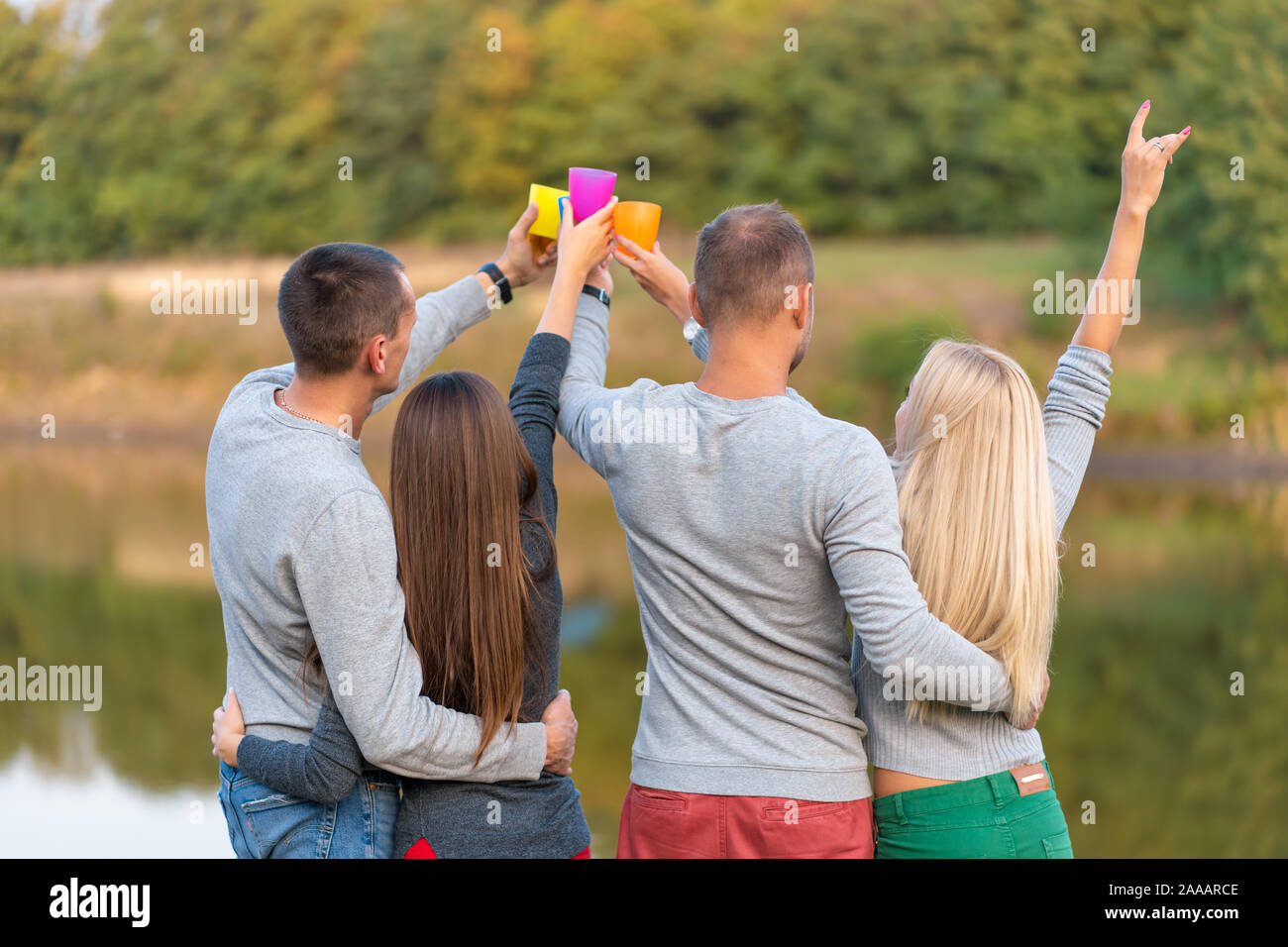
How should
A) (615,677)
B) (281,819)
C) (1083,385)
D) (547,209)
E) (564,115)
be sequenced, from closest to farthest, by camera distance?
(281,819) → (1083,385) → (547,209) → (615,677) → (564,115)

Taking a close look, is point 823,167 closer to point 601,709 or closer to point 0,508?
point 0,508

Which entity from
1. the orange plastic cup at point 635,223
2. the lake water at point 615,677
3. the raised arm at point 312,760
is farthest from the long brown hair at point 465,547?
the lake water at point 615,677

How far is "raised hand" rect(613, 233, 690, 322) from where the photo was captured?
6.23 ft

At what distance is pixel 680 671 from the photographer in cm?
159

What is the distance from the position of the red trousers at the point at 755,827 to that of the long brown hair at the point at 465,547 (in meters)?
0.25

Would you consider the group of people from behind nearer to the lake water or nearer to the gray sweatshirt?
the gray sweatshirt

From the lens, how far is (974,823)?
61.3 inches

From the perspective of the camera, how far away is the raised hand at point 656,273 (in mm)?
1897

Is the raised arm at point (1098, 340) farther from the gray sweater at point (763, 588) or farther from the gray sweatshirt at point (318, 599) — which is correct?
the gray sweatshirt at point (318, 599)

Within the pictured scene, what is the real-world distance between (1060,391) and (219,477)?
44.7 inches

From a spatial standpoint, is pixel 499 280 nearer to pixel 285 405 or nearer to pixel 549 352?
pixel 549 352

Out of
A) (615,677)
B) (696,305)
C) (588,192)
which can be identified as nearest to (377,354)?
(696,305)

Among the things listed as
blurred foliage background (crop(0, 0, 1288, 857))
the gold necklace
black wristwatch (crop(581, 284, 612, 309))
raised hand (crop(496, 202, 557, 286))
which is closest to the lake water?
blurred foliage background (crop(0, 0, 1288, 857))

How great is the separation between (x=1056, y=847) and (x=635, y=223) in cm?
107
